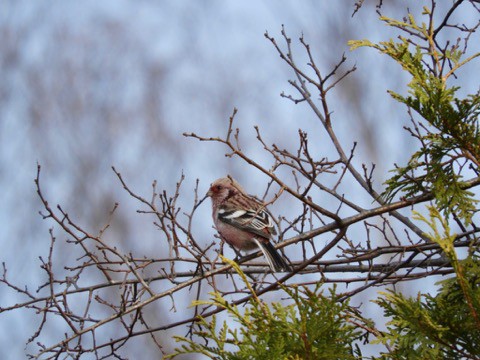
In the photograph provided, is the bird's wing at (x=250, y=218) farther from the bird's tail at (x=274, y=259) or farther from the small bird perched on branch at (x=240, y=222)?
the bird's tail at (x=274, y=259)

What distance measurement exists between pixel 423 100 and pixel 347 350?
1.04 metres

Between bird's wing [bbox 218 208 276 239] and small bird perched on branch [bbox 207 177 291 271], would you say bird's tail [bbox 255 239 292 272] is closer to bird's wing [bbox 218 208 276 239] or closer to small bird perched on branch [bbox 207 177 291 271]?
small bird perched on branch [bbox 207 177 291 271]

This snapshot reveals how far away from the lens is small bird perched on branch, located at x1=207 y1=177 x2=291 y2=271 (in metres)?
5.04

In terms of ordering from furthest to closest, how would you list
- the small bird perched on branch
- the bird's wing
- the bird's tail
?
the bird's wing → the small bird perched on branch → the bird's tail

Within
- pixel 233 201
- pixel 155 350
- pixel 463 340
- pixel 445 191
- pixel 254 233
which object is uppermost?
pixel 155 350

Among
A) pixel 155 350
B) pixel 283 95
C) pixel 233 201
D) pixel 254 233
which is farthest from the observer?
pixel 155 350

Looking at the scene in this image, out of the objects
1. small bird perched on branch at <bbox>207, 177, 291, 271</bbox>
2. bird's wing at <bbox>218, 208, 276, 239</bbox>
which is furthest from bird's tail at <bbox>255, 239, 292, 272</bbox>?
A: bird's wing at <bbox>218, 208, 276, 239</bbox>

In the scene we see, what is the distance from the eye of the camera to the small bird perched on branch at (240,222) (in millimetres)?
5042

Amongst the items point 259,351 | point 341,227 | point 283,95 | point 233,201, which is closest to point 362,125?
point 233,201

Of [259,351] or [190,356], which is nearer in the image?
[259,351]

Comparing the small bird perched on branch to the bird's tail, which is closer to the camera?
the bird's tail

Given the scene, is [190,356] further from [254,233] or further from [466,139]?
[466,139]

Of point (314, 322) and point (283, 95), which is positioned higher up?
point (283, 95)

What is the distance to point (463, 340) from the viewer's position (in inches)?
102
